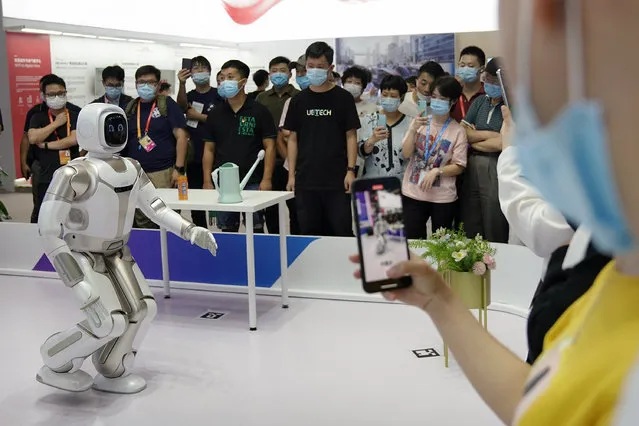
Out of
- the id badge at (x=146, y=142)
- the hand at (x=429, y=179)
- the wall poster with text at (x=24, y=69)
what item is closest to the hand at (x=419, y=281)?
the hand at (x=429, y=179)

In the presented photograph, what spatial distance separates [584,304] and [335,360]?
11.1ft

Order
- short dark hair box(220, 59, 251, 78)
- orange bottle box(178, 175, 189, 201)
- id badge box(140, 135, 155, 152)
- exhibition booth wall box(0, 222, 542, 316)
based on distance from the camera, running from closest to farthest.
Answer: orange bottle box(178, 175, 189, 201) < exhibition booth wall box(0, 222, 542, 316) < short dark hair box(220, 59, 251, 78) < id badge box(140, 135, 155, 152)

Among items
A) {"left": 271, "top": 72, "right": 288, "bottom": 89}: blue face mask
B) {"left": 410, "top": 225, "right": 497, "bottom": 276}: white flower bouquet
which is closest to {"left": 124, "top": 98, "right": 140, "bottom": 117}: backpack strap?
{"left": 271, "top": 72, "right": 288, "bottom": 89}: blue face mask

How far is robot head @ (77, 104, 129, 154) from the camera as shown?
3686 mm

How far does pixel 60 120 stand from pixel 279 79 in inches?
79.1

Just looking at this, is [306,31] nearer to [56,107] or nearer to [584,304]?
[56,107]

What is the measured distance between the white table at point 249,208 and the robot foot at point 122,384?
106 centimetres

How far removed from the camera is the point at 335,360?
4.15m

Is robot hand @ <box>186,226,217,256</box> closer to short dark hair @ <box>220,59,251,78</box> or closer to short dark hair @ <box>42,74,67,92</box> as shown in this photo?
short dark hair @ <box>220,59,251,78</box>

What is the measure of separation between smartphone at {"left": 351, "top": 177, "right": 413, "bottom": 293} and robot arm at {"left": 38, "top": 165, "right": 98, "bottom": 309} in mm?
2252

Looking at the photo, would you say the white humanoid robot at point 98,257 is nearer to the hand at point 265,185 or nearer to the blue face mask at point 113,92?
the hand at point 265,185

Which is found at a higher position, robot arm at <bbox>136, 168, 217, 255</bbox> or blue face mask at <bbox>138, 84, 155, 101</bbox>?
blue face mask at <bbox>138, 84, 155, 101</bbox>

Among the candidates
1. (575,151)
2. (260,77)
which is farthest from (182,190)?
(575,151)

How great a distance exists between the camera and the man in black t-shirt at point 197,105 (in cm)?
643
